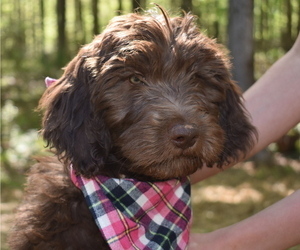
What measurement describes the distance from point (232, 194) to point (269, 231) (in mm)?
3929

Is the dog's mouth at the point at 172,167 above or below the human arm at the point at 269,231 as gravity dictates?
above

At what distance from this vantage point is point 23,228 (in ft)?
10.5

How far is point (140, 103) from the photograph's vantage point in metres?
2.92

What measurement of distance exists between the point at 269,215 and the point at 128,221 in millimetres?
842

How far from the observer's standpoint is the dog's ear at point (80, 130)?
294 cm

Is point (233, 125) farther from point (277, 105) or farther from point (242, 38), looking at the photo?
point (242, 38)

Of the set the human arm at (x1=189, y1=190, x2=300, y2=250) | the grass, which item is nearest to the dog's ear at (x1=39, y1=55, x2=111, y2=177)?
the human arm at (x1=189, y1=190, x2=300, y2=250)

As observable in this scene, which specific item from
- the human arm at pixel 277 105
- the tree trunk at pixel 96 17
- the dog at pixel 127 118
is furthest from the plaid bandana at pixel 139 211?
the tree trunk at pixel 96 17

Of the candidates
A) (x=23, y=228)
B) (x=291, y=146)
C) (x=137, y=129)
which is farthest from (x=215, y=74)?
(x=291, y=146)

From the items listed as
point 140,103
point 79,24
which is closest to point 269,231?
point 140,103

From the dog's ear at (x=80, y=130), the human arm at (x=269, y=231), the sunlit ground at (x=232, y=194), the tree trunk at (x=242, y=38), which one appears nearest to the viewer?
the dog's ear at (x=80, y=130)

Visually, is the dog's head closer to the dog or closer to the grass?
the dog

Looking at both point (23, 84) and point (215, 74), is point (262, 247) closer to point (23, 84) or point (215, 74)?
point (215, 74)

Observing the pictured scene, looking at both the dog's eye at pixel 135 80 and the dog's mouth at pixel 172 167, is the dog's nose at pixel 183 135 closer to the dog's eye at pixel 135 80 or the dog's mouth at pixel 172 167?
the dog's mouth at pixel 172 167
